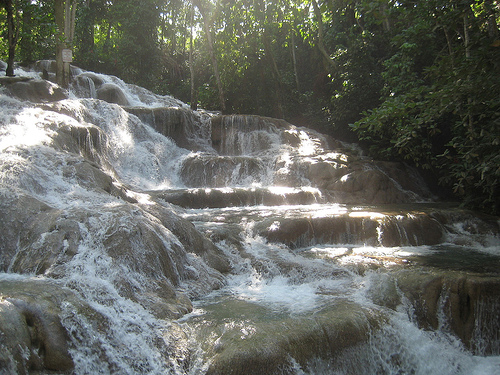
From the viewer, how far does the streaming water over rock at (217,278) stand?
12.0 ft

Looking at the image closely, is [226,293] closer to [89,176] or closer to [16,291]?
[16,291]

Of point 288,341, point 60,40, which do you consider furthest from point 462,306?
point 60,40

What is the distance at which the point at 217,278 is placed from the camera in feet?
19.4

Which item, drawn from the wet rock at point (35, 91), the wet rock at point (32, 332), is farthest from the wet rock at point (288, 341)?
the wet rock at point (35, 91)

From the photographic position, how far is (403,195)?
39.0 feet

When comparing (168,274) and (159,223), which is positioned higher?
(159,223)

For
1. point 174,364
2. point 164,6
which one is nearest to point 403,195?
point 174,364

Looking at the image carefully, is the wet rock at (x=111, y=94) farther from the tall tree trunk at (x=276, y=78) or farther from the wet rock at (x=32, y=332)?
the wet rock at (x=32, y=332)

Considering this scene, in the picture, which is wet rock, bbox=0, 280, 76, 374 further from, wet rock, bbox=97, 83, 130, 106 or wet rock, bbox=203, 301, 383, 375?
wet rock, bbox=97, 83, 130, 106

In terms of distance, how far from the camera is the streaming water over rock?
12.0ft

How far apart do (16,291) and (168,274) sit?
1.91m

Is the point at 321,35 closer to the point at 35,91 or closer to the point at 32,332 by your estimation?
the point at 35,91

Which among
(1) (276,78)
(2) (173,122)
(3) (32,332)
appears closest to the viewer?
(3) (32,332)

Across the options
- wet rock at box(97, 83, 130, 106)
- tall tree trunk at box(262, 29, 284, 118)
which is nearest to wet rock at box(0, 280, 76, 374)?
wet rock at box(97, 83, 130, 106)
